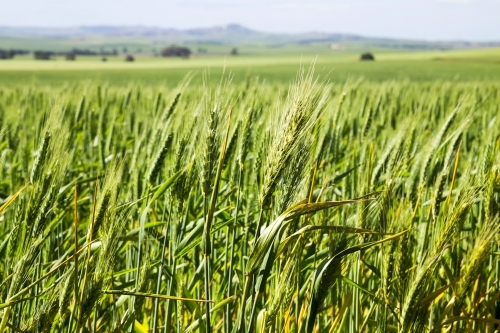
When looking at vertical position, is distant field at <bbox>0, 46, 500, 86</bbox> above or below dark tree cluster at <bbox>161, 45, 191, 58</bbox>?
below

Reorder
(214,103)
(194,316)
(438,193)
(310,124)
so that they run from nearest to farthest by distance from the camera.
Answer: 1. (310,124)
2. (214,103)
3. (438,193)
4. (194,316)

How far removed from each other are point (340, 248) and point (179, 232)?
486 millimetres

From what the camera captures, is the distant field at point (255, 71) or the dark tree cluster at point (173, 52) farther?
the dark tree cluster at point (173, 52)

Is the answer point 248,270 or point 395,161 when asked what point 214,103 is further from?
point 395,161

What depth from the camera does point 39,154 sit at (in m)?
1.33

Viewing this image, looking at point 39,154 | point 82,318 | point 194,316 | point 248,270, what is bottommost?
point 194,316

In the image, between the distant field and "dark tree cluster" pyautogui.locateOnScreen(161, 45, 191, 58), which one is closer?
the distant field

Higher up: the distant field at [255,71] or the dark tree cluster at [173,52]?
the dark tree cluster at [173,52]

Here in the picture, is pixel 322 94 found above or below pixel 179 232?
above

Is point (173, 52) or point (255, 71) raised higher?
point (173, 52)

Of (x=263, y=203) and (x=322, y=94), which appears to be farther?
(x=322, y=94)

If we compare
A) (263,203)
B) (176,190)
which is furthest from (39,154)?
(263,203)

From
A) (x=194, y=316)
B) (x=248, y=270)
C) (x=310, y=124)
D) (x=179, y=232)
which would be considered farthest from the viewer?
(x=194, y=316)

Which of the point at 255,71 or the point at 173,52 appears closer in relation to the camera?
the point at 255,71
